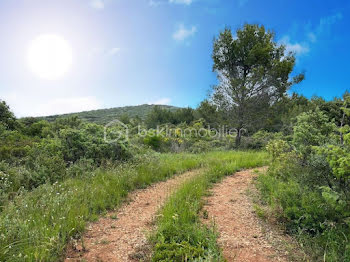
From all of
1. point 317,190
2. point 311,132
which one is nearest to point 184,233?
point 317,190

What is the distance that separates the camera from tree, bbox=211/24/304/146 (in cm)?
1495

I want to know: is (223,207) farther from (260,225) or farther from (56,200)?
(56,200)

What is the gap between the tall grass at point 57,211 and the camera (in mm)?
2967

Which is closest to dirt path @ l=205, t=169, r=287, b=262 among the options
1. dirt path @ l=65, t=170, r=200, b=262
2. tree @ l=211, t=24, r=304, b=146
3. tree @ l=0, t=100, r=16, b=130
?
dirt path @ l=65, t=170, r=200, b=262

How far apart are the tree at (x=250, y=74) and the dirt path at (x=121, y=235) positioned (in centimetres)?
1141

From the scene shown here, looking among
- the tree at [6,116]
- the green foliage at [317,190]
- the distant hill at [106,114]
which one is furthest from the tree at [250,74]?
the distant hill at [106,114]

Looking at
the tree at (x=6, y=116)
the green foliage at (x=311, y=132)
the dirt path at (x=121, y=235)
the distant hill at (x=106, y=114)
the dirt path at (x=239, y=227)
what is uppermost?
the distant hill at (x=106, y=114)

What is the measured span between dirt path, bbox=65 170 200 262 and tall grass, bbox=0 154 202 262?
0.23 m

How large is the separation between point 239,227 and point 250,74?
13225 mm

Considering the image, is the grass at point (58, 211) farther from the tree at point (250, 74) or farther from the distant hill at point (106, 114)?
the distant hill at point (106, 114)

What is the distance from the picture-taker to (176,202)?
459 centimetres

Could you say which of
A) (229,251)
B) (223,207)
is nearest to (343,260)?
(229,251)

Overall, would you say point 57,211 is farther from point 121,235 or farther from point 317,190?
point 317,190

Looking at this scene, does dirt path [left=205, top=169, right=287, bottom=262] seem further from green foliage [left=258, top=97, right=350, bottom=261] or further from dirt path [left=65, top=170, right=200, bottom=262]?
dirt path [left=65, top=170, right=200, bottom=262]
